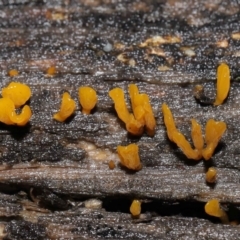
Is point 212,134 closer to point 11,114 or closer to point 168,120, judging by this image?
point 168,120

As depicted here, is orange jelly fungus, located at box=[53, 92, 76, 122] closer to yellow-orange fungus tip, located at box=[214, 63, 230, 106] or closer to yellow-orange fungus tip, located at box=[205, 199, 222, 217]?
yellow-orange fungus tip, located at box=[214, 63, 230, 106]

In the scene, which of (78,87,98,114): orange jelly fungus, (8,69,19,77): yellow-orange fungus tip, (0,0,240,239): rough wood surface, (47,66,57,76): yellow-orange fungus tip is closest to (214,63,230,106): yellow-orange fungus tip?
(0,0,240,239): rough wood surface

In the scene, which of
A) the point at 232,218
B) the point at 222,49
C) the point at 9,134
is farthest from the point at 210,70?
the point at 9,134

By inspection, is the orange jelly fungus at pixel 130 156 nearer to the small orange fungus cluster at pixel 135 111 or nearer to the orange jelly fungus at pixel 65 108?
the small orange fungus cluster at pixel 135 111

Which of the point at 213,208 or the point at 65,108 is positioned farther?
the point at 65,108

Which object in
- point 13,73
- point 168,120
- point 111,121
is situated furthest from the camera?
point 13,73

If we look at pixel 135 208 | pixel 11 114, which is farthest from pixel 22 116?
pixel 135 208

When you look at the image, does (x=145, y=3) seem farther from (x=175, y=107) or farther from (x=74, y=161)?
(x=74, y=161)
